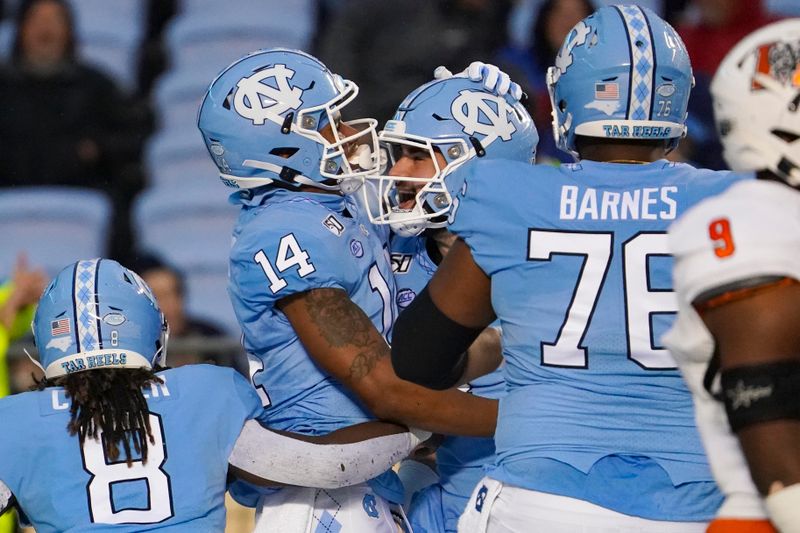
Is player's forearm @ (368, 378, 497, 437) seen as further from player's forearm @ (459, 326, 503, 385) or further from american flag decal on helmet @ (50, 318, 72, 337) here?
american flag decal on helmet @ (50, 318, 72, 337)

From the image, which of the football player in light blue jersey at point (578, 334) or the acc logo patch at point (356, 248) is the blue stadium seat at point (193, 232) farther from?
the football player in light blue jersey at point (578, 334)

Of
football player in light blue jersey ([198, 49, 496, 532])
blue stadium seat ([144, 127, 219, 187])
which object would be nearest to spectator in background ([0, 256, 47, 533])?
football player in light blue jersey ([198, 49, 496, 532])

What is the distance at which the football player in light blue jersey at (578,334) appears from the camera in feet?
9.30

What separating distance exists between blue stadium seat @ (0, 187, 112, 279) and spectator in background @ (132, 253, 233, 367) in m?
0.90

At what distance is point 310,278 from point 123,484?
2.20 ft

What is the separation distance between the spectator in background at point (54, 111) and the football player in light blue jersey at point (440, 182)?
4.75 metres

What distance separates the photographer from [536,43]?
A: 7.99 meters

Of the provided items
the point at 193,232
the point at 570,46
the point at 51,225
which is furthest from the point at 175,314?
the point at 570,46

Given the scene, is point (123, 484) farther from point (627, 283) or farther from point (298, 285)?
point (627, 283)

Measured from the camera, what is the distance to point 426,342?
2922 mm

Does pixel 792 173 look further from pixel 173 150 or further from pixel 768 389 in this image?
pixel 173 150

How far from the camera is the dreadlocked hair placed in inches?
128

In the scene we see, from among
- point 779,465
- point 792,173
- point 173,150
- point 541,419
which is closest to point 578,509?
point 541,419

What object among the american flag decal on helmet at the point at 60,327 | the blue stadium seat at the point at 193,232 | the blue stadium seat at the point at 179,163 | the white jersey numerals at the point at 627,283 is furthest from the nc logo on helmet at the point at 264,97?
the blue stadium seat at the point at 179,163
